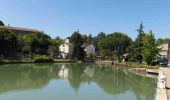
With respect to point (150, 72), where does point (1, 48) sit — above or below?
above

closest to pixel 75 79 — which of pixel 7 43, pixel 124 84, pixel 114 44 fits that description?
pixel 124 84

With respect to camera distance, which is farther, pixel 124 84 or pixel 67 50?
pixel 67 50

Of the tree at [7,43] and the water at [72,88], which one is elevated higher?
the tree at [7,43]

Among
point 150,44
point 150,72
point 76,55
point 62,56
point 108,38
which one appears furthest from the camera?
point 108,38

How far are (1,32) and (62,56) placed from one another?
1112 inches

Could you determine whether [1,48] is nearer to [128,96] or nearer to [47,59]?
[47,59]

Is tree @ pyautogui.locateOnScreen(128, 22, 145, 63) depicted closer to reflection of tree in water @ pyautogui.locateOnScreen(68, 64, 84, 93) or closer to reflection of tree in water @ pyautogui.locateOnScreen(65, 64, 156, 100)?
reflection of tree in water @ pyautogui.locateOnScreen(68, 64, 84, 93)

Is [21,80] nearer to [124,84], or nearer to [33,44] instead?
[124,84]

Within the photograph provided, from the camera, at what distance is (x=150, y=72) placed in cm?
4050

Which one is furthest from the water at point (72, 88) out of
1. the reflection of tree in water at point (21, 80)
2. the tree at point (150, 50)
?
the tree at point (150, 50)

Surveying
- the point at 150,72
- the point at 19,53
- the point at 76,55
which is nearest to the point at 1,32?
the point at 19,53

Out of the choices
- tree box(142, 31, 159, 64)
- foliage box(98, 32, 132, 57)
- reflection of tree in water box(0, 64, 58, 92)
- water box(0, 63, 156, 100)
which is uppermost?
foliage box(98, 32, 132, 57)

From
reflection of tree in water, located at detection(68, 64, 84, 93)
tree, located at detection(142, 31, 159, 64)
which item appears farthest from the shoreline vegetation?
reflection of tree in water, located at detection(68, 64, 84, 93)

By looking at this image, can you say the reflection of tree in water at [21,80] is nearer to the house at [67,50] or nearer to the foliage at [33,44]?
the foliage at [33,44]
